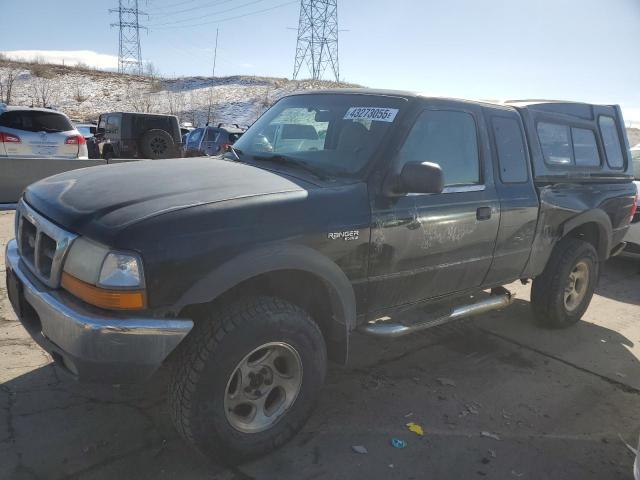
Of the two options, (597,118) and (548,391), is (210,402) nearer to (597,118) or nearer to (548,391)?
(548,391)

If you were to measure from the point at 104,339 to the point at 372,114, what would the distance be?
2081mm

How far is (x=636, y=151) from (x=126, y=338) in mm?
8932

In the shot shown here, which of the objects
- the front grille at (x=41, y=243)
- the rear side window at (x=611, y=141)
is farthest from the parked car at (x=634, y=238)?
the front grille at (x=41, y=243)

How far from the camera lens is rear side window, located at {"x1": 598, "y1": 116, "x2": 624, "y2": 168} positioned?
16.5ft

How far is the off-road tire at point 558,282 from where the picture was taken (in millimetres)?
4617

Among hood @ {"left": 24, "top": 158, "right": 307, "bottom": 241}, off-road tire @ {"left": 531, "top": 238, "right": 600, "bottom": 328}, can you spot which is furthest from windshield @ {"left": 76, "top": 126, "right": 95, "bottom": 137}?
off-road tire @ {"left": 531, "top": 238, "right": 600, "bottom": 328}

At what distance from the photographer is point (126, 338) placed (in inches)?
87.0

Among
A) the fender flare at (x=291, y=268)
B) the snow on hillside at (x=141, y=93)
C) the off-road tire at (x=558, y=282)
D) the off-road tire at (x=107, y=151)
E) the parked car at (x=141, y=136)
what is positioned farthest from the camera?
the snow on hillside at (x=141, y=93)

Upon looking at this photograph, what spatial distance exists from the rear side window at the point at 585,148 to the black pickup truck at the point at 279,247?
532mm

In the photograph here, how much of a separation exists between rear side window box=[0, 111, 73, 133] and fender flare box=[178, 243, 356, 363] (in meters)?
9.46

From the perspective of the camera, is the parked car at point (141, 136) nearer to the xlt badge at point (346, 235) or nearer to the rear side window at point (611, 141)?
the rear side window at point (611, 141)

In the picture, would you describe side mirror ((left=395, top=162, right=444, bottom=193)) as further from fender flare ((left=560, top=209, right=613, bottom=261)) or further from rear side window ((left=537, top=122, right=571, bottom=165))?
fender flare ((left=560, top=209, right=613, bottom=261))

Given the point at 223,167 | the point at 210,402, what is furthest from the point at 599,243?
the point at 210,402

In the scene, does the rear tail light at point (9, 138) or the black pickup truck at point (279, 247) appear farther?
the rear tail light at point (9, 138)
